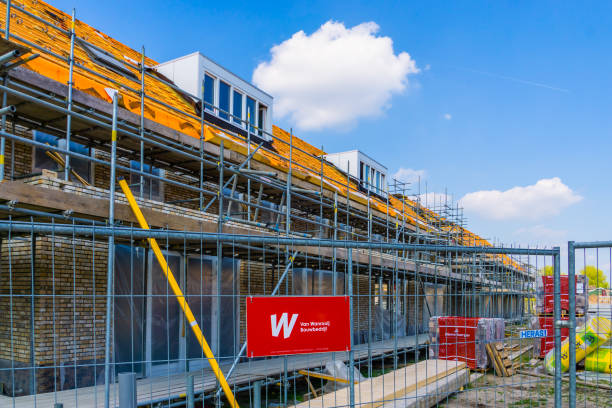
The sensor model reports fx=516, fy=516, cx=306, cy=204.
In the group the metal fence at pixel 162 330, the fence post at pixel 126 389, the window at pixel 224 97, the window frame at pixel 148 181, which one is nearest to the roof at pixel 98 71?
the window at pixel 224 97

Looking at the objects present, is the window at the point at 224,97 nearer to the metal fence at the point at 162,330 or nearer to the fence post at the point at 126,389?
the metal fence at the point at 162,330

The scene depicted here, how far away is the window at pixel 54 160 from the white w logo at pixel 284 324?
19.3ft

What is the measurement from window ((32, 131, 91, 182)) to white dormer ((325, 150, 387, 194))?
15706mm

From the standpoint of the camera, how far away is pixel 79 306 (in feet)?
29.6

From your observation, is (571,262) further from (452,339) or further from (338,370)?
(452,339)

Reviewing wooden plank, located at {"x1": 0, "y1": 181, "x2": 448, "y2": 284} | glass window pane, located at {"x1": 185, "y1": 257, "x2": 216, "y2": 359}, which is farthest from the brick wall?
glass window pane, located at {"x1": 185, "y1": 257, "x2": 216, "y2": 359}

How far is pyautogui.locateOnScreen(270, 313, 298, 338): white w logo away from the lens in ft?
14.5

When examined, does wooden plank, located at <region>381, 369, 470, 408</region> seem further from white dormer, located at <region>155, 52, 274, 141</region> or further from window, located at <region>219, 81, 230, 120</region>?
window, located at <region>219, 81, 230, 120</region>

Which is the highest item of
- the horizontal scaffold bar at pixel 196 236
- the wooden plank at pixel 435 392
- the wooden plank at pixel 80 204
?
the wooden plank at pixel 80 204

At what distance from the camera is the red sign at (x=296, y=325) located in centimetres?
435

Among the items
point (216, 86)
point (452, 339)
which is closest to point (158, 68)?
point (216, 86)

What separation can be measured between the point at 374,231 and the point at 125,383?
17397 millimetres

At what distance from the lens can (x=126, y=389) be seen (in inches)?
156

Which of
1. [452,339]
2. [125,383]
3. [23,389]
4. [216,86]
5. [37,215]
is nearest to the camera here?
[125,383]
